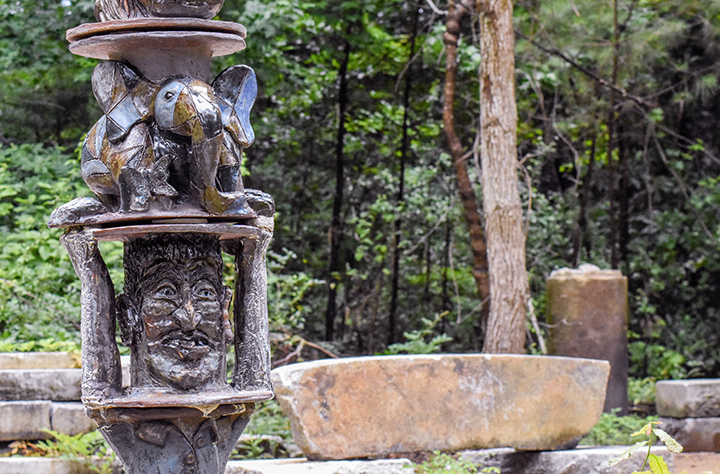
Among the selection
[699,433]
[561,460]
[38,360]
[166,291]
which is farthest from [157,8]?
[699,433]

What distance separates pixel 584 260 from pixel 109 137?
9056mm

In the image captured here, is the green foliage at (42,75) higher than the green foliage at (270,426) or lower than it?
higher

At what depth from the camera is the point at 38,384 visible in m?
5.47

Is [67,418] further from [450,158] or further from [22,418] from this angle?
[450,158]

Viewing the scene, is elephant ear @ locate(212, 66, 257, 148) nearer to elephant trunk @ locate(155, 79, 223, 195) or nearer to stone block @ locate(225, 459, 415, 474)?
elephant trunk @ locate(155, 79, 223, 195)

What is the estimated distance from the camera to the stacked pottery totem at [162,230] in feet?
8.89

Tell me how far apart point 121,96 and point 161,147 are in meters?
0.24

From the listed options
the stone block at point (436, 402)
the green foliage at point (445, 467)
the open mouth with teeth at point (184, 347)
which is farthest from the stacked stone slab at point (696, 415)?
the open mouth with teeth at point (184, 347)

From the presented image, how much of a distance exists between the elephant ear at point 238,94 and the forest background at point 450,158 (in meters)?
6.08

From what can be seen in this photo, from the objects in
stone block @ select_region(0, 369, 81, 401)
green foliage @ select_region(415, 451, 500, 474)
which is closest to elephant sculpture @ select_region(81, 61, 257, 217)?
green foliage @ select_region(415, 451, 500, 474)

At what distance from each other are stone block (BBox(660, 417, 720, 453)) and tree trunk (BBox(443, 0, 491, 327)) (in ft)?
7.22

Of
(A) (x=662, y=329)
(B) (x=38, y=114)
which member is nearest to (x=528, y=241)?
(A) (x=662, y=329)

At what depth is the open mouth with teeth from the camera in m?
2.76

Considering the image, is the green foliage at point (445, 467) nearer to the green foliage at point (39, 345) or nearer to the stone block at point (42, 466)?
the stone block at point (42, 466)
